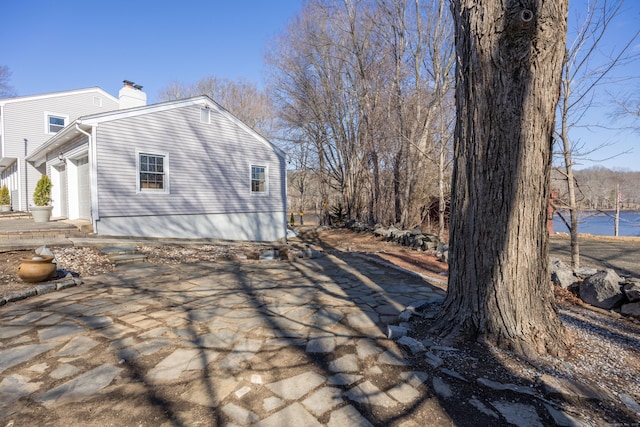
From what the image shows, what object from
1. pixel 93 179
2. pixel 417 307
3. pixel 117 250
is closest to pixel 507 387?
pixel 417 307

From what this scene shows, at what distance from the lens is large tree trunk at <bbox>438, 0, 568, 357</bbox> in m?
2.21

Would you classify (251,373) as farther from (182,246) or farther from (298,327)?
(182,246)

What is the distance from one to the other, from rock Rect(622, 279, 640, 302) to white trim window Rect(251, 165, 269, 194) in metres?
10.9

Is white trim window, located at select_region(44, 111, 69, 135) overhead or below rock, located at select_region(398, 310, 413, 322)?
overhead

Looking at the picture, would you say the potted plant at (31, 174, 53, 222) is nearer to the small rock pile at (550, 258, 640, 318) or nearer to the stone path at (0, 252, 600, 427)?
the stone path at (0, 252, 600, 427)

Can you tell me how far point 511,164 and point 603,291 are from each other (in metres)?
2.90

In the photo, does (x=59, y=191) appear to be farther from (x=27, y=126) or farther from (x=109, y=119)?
(x=27, y=126)

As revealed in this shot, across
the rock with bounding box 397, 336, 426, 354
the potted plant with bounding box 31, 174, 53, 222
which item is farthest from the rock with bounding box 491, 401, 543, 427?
the potted plant with bounding box 31, 174, 53, 222

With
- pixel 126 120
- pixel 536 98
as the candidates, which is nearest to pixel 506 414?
pixel 536 98

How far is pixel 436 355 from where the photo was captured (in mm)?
2299

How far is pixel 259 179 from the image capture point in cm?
1277

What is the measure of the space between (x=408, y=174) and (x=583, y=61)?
577cm

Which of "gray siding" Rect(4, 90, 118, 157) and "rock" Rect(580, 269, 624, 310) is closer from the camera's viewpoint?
"rock" Rect(580, 269, 624, 310)

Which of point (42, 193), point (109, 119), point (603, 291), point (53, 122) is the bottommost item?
point (603, 291)
